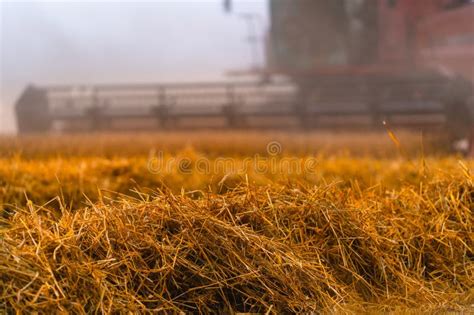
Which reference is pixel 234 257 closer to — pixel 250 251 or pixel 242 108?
pixel 250 251

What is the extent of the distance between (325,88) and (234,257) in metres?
5.86

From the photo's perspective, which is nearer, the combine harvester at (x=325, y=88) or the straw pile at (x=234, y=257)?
the straw pile at (x=234, y=257)

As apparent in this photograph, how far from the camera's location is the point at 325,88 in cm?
713

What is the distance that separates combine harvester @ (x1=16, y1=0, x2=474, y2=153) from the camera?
22.3 ft

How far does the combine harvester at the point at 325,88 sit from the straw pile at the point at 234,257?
199 inches

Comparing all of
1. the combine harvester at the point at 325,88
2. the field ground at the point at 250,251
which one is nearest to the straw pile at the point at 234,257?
the field ground at the point at 250,251

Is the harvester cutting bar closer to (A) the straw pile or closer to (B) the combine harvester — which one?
(B) the combine harvester

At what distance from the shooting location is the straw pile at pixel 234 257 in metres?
1.31

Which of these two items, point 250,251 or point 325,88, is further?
point 325,88

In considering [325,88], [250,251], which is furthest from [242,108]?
[250,251]

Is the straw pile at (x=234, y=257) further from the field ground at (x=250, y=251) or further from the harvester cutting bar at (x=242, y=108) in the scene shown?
the harvester cutting bar at (x=242, y=108)

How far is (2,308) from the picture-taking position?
48.6 inches

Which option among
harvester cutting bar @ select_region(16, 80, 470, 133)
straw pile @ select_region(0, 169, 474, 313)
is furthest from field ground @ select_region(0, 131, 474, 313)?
harvester cutting bar @ select_region(16, 80, 470, 133)

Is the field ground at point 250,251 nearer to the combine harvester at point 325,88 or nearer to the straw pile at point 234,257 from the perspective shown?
the straw pile at point 234,257
